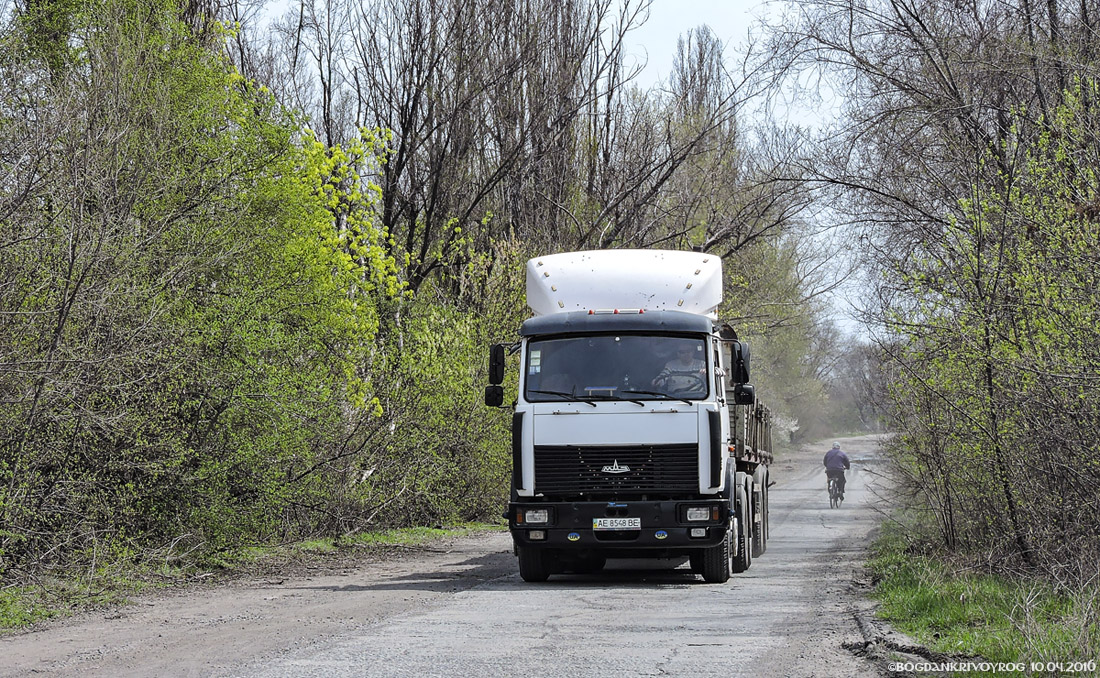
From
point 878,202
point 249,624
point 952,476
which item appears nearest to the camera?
point 249,624

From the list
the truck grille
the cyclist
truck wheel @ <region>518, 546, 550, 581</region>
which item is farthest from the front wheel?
the cyclist

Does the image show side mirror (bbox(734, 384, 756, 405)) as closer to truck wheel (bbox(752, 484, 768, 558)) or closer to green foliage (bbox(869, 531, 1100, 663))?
green foliage (bbox(869, 531, 1100, 663))

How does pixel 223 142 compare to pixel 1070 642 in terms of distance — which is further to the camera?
pixel 223 142

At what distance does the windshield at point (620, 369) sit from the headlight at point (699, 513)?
1248 millimetres

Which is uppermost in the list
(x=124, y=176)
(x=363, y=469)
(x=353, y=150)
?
(x=353, y=150)

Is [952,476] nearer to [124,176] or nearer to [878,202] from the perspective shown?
[878,202]

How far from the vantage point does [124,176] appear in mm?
14602

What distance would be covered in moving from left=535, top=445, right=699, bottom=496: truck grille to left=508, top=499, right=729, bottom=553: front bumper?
0.58 ft

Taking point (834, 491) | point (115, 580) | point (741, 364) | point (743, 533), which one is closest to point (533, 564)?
point (743, 533)

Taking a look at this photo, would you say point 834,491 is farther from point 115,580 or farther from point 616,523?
Result: point 115,580

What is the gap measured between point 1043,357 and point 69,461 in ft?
32.9

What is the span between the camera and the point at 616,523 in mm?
13953

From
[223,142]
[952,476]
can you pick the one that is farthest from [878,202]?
[223,142]

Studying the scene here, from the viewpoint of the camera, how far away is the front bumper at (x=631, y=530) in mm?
13914
